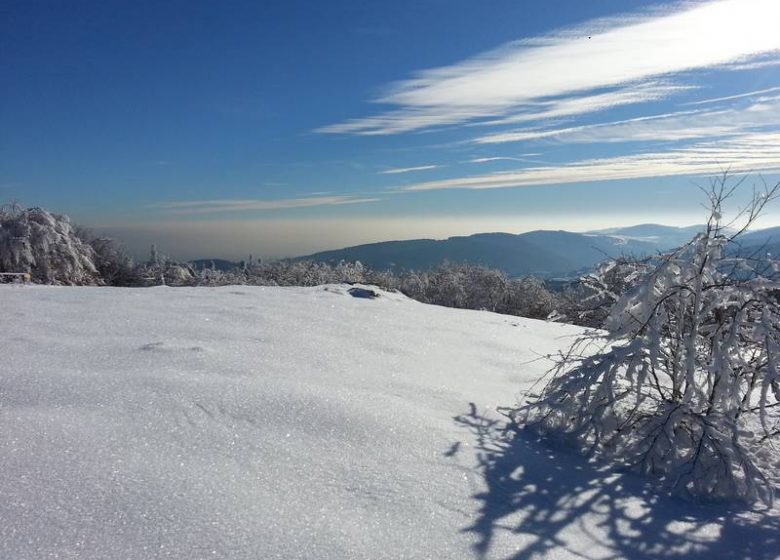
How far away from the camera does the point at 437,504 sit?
226 cm

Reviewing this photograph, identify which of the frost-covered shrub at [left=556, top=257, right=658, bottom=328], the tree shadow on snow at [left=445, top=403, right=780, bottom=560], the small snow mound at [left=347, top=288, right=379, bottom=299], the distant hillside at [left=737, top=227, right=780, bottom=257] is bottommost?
the tree shadow on snow at [left=445, top=403, right=780, bottom=560]

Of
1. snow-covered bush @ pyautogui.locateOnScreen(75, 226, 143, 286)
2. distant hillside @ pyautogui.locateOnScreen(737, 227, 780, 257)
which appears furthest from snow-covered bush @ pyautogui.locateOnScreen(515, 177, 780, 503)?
snow-covered bush @ pyautogui.locateOnScreen(75, 226, 143, 286)

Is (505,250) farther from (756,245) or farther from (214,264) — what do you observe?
(756,245)

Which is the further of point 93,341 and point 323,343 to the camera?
point 323,343

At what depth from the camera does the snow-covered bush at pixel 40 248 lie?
18.7m

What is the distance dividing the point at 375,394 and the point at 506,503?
4.16 ft

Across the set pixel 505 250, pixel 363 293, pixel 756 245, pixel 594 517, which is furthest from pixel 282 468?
pixel 505 250

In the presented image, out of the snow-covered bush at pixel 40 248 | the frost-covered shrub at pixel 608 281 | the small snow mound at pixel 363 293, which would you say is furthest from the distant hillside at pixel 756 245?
the snow-covered bush at pixel 40 248

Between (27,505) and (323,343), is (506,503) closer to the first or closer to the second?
(27,505)

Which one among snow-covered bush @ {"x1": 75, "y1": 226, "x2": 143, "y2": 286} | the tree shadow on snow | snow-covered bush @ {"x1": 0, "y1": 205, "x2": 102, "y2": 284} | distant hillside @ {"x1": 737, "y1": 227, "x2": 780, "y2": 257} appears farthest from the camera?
snow-covered bush @ {"x1": 75, "y1": 226, "x2": 143, "y2": 286}

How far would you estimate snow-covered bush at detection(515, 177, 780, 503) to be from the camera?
281 cm

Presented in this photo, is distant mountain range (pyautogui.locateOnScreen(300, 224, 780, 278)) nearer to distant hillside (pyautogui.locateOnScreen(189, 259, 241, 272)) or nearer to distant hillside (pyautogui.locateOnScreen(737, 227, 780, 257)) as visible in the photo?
distant hillside (pyautogui.locateOnScreen(189, 259, 241, 272))

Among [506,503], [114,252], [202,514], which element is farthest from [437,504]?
[114,252]

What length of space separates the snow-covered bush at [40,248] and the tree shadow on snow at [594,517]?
20298 millimetres
